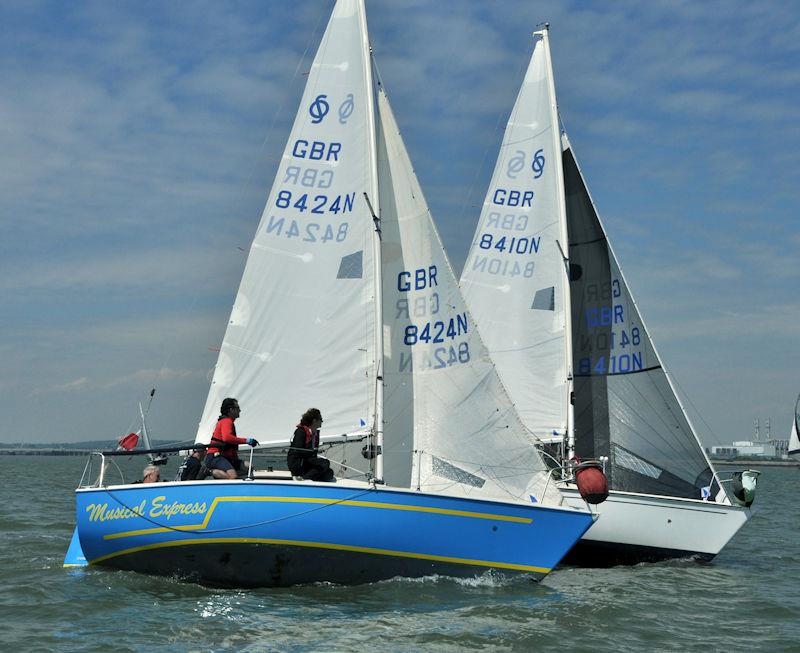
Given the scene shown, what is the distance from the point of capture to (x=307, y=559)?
1342cm

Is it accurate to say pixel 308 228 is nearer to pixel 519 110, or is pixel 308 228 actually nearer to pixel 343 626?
pixel 343 626

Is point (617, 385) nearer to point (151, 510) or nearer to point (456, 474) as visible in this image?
point (456, 474)

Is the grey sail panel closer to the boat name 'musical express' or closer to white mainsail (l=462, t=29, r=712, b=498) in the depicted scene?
white mainsail (l=462, t=29, r=712, b=498)

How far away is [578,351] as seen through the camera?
22.3m

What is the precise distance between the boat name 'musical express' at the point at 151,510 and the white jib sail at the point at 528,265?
10262 mm

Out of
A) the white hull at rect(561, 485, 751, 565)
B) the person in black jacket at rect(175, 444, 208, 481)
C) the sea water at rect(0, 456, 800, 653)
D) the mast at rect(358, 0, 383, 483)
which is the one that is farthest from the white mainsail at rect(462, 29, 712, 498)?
the person in black jacket at rect(175, 444, 208, 481)

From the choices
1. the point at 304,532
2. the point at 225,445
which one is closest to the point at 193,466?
the point at 225,445

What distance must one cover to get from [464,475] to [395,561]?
83.6 inches

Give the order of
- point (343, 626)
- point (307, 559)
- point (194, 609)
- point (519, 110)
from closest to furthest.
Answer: point (343, 626), point (194, 609), point (307, 559), point (519, 110)

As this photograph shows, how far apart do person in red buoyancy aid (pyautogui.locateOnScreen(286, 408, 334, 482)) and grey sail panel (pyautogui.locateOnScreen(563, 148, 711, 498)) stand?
8.47 m

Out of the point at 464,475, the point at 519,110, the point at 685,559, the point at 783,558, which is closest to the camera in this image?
the point at 464,475

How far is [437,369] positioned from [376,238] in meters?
2.27

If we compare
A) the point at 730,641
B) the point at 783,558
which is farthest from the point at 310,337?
the point at 783,558

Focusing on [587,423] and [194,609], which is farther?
[587,423]
